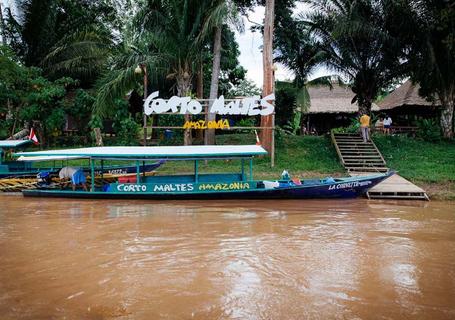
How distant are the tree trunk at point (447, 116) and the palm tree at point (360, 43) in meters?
2.12

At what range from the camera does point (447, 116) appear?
19297mm

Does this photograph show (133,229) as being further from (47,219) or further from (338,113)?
(338,113)

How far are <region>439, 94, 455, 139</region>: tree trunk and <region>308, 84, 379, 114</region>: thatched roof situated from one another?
6840mm

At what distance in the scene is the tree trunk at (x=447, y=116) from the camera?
18938 mm

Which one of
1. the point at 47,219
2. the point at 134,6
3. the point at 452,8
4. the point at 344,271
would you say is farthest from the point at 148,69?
the point at 344,271

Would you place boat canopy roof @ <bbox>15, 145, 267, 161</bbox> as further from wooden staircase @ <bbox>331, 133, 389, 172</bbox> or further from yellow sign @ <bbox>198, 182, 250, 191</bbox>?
wooden staircase @ <bbox>331, 133, 389, 172</bbox>

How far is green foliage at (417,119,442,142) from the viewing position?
19.0m

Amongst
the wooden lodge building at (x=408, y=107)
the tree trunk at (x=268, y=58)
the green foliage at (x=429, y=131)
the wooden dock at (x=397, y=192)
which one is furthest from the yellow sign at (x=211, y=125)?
the wooden lodge building at (x=408, y=107)

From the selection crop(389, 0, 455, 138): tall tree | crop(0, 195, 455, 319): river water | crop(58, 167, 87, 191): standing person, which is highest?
crop(389, 0, 455, 138): tall tree

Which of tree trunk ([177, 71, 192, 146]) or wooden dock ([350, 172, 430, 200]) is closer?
wooden dock ([350, 172, 430, 200])

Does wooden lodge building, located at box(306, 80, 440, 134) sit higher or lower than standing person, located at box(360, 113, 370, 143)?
higher

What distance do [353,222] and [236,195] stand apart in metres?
3.50

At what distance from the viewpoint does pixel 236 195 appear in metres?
12.2

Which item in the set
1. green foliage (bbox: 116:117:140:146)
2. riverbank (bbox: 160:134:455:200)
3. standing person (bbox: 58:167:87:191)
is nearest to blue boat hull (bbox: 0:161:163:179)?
riverbank (bbox: 160:134:455:200)
